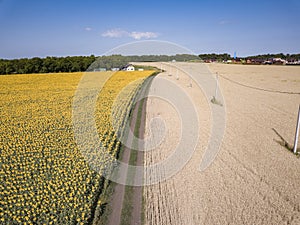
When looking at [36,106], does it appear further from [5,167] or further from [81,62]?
[81,62]

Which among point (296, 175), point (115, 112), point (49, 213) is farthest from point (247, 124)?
point (49, 213)

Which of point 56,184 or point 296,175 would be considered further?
point 296,175

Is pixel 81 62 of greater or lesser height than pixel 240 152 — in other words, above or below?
above

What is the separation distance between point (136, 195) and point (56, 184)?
2.29 meters

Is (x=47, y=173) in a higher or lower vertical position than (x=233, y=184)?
higher

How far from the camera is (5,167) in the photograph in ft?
26.1

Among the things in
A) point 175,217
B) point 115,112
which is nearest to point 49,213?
point 175,217

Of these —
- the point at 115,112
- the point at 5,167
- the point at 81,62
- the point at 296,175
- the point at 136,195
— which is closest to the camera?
the point at 136,195

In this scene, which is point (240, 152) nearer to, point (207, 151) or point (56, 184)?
point (207, 151)

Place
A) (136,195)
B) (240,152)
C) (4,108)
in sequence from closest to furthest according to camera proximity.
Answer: (136,195), (240,152), (4,108)

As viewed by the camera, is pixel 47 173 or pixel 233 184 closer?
pixel 233 184

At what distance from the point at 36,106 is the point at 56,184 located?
13.7 meters

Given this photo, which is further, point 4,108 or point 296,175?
point 4,108

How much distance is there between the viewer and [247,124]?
12.7 meters
